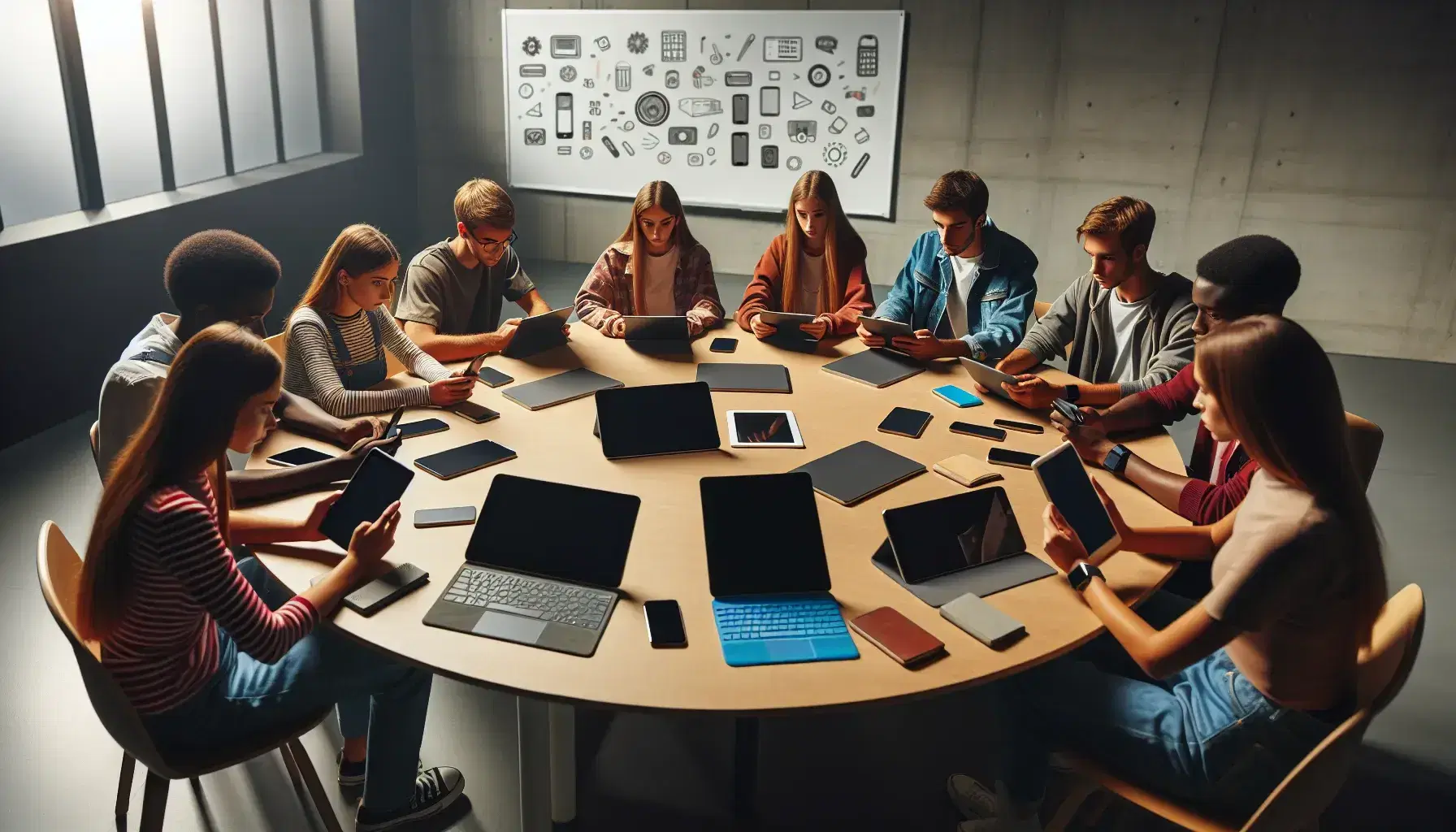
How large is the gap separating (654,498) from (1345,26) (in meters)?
5.78

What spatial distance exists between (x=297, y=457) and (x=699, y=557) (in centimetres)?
113

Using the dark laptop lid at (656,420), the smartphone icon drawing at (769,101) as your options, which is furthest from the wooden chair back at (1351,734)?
the smartphone icon drawing at (769,101)

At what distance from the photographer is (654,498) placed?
231 cm

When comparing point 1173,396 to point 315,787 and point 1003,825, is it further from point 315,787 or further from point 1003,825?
point 315,787

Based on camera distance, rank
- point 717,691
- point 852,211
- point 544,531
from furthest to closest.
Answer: point 852,211 → point 544,531 → point 717,691

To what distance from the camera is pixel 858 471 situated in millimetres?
2465

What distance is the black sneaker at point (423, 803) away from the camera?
7.44 feet

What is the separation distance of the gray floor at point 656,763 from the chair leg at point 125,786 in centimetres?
7

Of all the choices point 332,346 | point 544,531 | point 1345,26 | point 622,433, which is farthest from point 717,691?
point 1345,26

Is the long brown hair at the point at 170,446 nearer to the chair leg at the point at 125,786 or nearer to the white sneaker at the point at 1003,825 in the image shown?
the chair leg at the point at 125,786

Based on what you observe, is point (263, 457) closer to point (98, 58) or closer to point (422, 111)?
point (98, 58)

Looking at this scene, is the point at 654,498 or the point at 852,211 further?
the point at 852,211

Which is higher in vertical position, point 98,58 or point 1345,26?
point 1345,26

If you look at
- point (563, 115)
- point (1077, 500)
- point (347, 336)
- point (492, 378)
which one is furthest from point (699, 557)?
point (563, 115)
